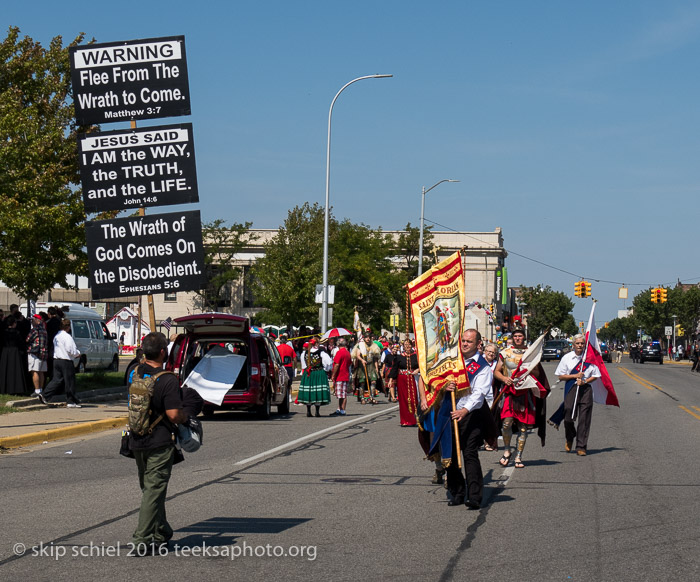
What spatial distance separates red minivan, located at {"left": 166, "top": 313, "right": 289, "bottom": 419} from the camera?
1941 centimetres

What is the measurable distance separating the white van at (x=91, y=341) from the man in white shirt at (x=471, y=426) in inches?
976

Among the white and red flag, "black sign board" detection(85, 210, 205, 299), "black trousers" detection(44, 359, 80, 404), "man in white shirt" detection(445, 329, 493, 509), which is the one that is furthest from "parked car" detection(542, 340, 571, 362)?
"man in white shirt" detection(445, 329, 493, 509)

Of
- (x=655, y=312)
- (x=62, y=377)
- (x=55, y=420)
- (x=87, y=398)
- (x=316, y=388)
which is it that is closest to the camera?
(x=55, y=420)

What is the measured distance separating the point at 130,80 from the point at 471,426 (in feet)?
37.0

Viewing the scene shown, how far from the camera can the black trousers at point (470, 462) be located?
31.0 ft

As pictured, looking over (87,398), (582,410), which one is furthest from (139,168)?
(582,410)

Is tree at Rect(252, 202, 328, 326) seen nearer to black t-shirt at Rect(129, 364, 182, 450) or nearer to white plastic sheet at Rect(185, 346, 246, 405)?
white plastic sheet at Rect(185, 346, 246, 405)

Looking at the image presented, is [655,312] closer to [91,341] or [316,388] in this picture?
[91,341]

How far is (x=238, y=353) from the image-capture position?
20.7 meters

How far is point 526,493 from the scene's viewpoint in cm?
1050

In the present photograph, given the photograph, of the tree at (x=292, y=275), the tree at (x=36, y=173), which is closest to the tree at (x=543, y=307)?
the tree at (x=292, y=275)

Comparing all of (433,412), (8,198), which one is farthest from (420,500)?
(8,198)

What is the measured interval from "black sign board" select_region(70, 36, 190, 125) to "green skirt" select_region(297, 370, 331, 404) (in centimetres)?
619

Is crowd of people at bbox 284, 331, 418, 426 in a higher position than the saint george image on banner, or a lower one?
lower
